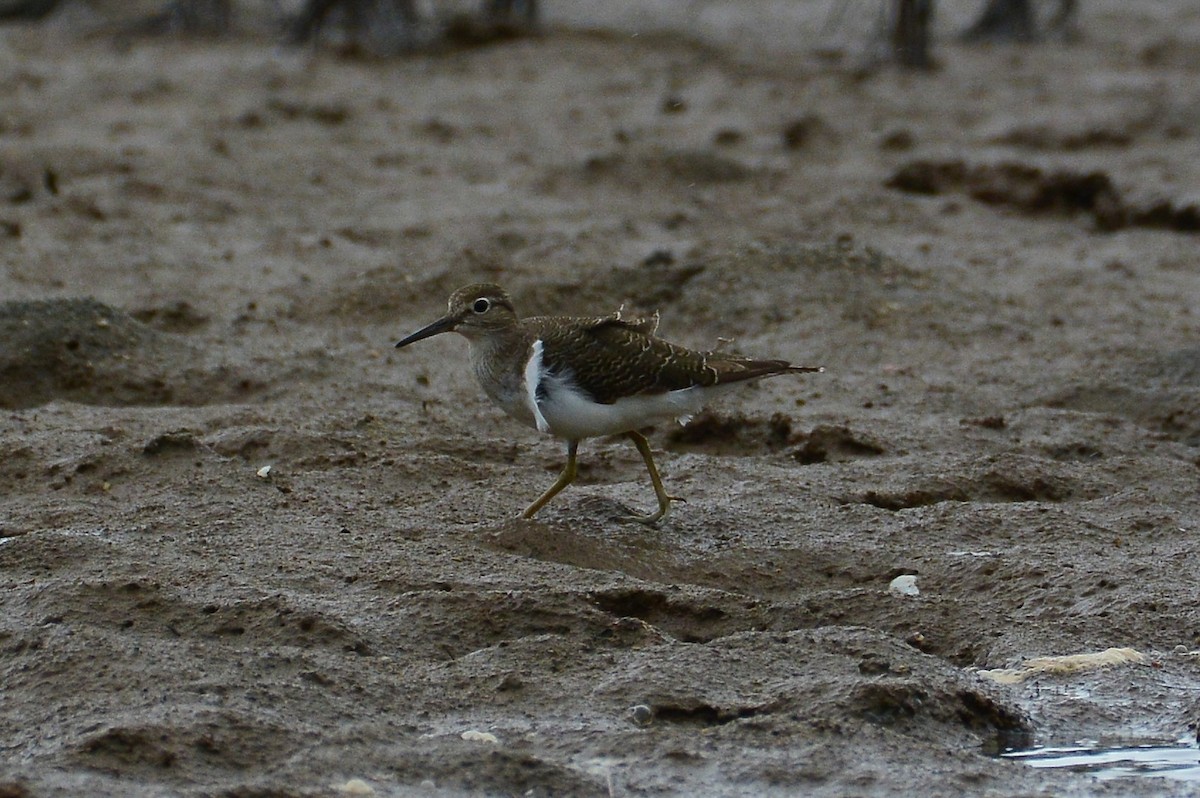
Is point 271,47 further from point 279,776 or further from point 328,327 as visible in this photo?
point 279,776

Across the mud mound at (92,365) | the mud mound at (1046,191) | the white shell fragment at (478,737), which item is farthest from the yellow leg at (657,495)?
the mud mound at (1046,191)

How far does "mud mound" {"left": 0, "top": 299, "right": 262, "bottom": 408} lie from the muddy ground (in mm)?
15

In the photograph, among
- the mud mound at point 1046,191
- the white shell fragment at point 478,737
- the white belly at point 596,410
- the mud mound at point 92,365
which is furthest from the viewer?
the mud mound at point 1046,191

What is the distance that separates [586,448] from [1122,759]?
101 inches

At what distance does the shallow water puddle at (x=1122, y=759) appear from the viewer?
165 inches

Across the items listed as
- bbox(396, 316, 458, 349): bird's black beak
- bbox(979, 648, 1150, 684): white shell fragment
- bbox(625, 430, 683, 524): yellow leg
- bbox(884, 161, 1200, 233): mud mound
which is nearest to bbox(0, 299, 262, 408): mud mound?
bbox(396, 316, 458, 349): bird's black beak

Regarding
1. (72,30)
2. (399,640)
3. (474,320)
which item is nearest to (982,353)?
(474,320)

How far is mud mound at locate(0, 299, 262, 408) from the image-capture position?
6535 mm

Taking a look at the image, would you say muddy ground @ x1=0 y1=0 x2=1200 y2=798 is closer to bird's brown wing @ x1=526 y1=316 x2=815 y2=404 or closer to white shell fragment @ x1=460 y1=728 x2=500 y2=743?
white shell fragment @ x1=460 y1=728 x2=500 y2=743

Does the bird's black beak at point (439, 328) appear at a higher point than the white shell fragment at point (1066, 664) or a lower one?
higher

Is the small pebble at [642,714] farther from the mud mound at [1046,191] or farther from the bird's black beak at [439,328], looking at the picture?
the mud mound at [1046,191]

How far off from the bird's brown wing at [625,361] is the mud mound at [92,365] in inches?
60.5

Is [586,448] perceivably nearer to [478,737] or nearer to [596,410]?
[596,410]

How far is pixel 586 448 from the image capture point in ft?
20.8
